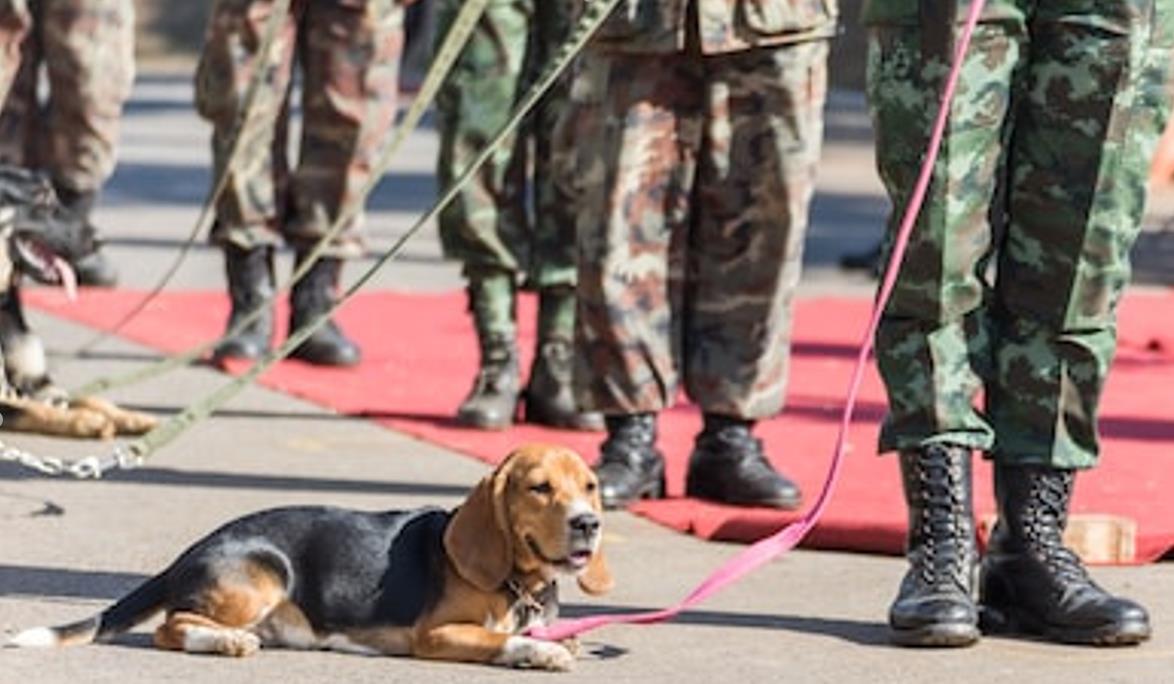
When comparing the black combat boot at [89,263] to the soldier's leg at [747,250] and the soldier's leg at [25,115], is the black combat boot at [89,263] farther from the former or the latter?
the soldier's leg at [747,250]

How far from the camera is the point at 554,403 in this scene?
9102mm

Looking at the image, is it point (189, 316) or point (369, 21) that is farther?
point (189, 316)

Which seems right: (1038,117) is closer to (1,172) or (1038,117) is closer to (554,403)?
(554,403)

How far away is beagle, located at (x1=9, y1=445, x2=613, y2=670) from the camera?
599 centimetres

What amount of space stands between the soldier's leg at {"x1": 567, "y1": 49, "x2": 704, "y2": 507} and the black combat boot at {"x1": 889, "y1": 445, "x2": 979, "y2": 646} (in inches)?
52.3

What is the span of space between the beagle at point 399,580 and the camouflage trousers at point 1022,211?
27.6 inches

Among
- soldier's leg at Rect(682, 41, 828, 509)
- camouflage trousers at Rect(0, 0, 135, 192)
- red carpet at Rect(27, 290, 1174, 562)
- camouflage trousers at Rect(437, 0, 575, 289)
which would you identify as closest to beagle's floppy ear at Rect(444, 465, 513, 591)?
red carpet at Rect(27, 290, 1174, 562)

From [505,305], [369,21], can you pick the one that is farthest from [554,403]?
[369,21]

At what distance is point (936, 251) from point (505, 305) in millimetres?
3113

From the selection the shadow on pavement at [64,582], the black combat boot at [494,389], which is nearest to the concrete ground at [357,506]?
the shadow on pavement at [64,582]

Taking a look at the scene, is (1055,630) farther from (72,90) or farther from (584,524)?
(72,90)

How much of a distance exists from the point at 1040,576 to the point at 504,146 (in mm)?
3063

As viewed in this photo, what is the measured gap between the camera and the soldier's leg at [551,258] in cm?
906

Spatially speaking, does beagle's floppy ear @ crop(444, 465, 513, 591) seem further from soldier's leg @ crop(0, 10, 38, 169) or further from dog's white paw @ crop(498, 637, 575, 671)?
soldier's leg @ crop(0, 10, 38, 169)
